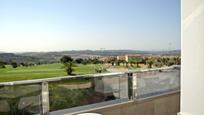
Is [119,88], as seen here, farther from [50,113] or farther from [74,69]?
[50,113]

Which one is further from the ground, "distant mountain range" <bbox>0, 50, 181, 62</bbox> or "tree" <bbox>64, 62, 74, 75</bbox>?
"distant mountain range" <bbox>0, 50, 181, 62</bbox>

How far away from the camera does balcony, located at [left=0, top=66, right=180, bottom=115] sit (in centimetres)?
286

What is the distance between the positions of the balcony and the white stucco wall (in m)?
2.11

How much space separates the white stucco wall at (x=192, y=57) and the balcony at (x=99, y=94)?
211 cm

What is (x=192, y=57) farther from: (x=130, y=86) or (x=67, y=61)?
(x=67, y=61)

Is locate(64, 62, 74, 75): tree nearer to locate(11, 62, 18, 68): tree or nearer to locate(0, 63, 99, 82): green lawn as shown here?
locate(0, 63, 99, 82): green lawn

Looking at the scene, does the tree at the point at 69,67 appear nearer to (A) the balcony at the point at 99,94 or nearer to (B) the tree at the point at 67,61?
(B) the tree at the point at 67,61

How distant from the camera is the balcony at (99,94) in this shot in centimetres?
286

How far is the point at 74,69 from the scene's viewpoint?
3766 mm

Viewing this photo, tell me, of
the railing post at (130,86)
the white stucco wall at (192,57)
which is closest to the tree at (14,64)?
the railing post at (130,86)

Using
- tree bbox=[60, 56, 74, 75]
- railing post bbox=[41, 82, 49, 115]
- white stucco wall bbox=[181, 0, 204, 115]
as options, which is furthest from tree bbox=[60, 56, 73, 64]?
white stucco wall bbox=[181, 0, 204, 115]

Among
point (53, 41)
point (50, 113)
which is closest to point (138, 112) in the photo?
point (50, 113)

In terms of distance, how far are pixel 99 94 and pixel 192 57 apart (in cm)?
244

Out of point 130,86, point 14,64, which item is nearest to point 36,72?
point 14,64
